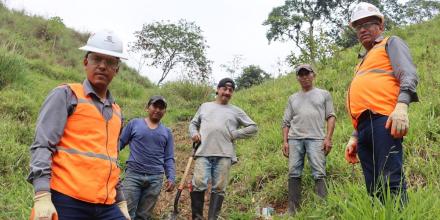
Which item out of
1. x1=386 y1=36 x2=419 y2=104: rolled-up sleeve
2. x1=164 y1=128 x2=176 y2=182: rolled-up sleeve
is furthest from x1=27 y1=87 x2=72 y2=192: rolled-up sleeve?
x1=164 y1=128 x2=176 y2=182: rolled-up sleeve

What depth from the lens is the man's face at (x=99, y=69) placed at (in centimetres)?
265

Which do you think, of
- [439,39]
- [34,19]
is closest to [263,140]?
[439,39]

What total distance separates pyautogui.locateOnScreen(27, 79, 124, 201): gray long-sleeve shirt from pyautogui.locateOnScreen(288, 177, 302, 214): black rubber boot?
3.00m

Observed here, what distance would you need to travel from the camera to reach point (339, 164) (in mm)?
5230

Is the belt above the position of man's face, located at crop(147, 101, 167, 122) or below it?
above

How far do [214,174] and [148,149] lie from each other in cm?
85

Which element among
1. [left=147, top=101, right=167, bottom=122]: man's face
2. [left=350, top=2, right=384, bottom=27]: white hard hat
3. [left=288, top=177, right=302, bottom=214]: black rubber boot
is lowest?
[left=288, top=177, right=302, bottom=214]: black rubber boot

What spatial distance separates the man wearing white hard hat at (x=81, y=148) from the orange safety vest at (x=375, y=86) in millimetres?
1734

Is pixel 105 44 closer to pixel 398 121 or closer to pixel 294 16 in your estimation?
pixel 398 121

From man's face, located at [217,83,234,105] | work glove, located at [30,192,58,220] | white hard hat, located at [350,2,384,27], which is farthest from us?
man's face, located at [217,83,234,105]

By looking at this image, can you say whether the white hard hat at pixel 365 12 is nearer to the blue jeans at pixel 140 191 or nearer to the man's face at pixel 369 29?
the man's face at pixel 369 29

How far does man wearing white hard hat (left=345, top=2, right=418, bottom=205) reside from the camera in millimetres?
2820

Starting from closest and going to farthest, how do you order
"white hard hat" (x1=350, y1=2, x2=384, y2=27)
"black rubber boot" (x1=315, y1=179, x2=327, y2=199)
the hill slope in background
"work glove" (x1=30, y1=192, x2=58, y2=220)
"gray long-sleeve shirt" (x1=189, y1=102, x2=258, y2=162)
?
"work glove" (x1=30, y1=192, x2=58, y2=220) < "white hard hat" (x1=350, y1=2, x2=384, y2=27) < the hill slope in background < "black rubber boot" (x1=315, y1=179, x2=327, y2=199) < "gray long-sleeve shirt" (x1=189, y1=102, x2=258, y2=162)

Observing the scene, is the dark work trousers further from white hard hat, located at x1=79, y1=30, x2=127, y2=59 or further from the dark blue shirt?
the dark blue shirt
